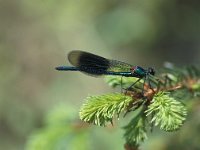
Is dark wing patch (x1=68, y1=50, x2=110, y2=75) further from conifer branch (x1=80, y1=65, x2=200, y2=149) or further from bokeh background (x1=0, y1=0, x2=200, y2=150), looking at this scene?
bokeh background (x1=0, y1=0, x2=200, y2=150)

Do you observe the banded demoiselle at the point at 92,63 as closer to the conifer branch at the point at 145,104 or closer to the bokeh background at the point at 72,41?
the conifer branch at the point at 145,104

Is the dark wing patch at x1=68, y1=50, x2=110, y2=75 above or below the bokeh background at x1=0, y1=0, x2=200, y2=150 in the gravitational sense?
below

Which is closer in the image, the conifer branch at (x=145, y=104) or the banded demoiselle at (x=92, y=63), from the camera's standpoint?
the conifer branch at (x=145, y=104)

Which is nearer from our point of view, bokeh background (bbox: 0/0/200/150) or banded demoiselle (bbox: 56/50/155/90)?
banded demoiselle (bbox: 56/50/155/90)

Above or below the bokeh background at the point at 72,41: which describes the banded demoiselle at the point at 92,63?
below

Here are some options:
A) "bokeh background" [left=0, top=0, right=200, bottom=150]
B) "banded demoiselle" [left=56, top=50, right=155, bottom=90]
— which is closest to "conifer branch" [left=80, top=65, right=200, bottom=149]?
"banded demoiselle" [left=56, top=50, right=155, bottom=90]

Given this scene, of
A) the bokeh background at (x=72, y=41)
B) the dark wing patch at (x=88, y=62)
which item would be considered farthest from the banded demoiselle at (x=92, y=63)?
the bokeh background at (x=72, y=41)

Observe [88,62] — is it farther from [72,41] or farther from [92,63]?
[72,41]

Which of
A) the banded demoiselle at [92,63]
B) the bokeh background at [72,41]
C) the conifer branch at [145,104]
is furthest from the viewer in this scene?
the bokeh background at [72,41]

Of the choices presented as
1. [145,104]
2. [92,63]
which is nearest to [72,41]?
[92,63]

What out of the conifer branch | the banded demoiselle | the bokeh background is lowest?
the conifer branch
